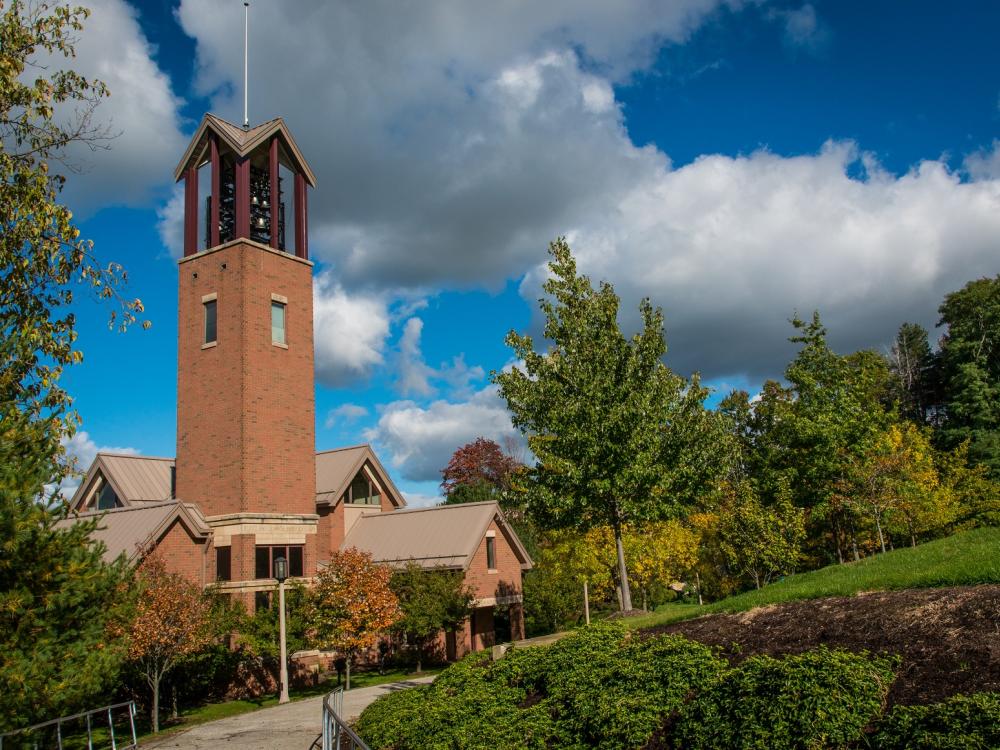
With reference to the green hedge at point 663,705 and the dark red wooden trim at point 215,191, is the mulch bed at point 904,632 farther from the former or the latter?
the dark red wooden trim at point 215,191

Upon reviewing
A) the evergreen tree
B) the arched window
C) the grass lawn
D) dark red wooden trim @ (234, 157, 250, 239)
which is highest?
dark red wooden trim @ (234, 157, 250, 239)

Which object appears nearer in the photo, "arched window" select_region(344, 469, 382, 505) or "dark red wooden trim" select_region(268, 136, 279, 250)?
"dark red wooden trim" select_region(268, 136, 279, 250)

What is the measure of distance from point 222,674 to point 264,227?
17.2 m

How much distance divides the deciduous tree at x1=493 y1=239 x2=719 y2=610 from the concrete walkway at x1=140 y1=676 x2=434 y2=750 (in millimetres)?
6124

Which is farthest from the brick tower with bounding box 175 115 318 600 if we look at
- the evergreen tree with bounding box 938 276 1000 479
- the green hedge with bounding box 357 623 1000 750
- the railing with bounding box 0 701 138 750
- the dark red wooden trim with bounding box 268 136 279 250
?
the evergreen tree with bounding box 938 276 1000 479

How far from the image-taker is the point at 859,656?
25.6ft

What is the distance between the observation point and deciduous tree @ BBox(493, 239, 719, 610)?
17.6 meters

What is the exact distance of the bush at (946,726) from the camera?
597 centimetres

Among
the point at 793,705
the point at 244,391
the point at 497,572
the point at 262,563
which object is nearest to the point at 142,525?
the point at 262,563

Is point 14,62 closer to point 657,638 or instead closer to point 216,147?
point 657,638

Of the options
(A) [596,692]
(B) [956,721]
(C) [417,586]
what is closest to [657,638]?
(A) [596,692]

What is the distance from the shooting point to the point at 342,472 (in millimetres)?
37375

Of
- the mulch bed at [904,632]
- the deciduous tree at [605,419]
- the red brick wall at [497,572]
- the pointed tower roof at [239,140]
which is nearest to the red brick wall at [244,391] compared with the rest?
the pointed tower roof at [239,140]

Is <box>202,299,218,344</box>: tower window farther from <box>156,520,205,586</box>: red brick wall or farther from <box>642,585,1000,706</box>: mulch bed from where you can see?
<box>642,585,1000,706</box>: mulch bed
